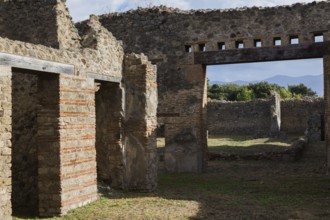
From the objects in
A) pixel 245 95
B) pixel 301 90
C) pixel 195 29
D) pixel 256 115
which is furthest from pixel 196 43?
pixel 301 90

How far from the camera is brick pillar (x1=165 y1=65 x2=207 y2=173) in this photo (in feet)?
45.3

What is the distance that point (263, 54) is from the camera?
13195 mm

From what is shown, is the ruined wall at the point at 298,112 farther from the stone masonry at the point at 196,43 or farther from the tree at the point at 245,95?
the tree at the point at 245,95

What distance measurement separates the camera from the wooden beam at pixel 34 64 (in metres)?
6.32

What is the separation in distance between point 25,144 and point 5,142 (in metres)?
2.19

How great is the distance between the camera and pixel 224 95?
51.8 meters

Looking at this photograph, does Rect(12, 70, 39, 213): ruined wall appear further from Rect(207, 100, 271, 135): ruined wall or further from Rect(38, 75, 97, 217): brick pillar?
Rect(207, 100, 271, 135): ruined wall

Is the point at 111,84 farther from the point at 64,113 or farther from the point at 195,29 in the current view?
the point at 195,29

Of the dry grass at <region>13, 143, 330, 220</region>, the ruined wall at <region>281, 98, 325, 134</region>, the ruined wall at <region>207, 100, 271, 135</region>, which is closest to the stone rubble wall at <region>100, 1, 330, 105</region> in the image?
the dry grass at <region>13, 143, 330, 220</region>

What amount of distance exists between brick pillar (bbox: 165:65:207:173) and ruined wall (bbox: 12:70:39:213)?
20.0ft

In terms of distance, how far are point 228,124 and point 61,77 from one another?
832 inches

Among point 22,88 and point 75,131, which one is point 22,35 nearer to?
point 22,88

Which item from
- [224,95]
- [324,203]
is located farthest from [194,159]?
[224,95]


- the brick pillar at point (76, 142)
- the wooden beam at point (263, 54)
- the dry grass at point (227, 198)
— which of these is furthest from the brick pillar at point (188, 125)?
the brick pillar at point (76, 142)
